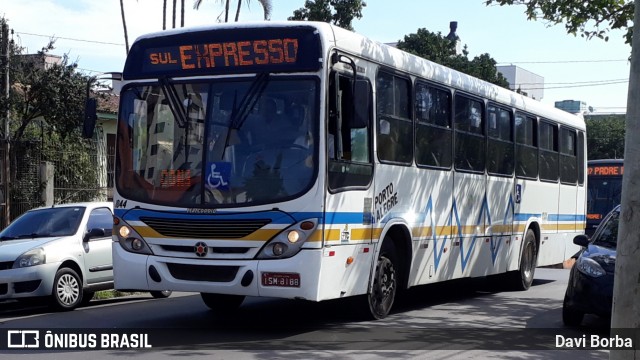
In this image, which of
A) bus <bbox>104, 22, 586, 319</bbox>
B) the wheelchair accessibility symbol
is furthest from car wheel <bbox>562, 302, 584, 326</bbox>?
the wheelchair accessibility symbol

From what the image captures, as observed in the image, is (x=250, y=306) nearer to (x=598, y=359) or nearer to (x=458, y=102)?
(x=458, y=102)

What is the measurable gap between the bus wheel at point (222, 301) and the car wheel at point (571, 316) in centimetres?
438

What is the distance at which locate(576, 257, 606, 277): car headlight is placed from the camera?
10.7 metres

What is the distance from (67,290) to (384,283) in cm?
474

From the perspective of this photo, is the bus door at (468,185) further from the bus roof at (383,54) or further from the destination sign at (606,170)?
the destination sign at (606,170)

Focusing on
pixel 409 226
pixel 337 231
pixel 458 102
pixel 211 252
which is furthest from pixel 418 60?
pixel 211 252

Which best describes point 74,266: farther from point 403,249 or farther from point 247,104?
point 403,249

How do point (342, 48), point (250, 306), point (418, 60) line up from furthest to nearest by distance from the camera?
point (250, 306)
point (418, 60)
point (342, 48)

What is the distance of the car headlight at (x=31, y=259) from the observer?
489 inches

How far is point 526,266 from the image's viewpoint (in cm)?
1670

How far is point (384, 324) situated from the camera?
36.6ft

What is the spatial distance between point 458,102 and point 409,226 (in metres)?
2.68

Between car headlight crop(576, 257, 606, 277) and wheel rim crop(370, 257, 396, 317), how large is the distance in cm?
234

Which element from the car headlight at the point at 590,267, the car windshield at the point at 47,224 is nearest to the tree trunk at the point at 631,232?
the car headlight at the point at 590,267
